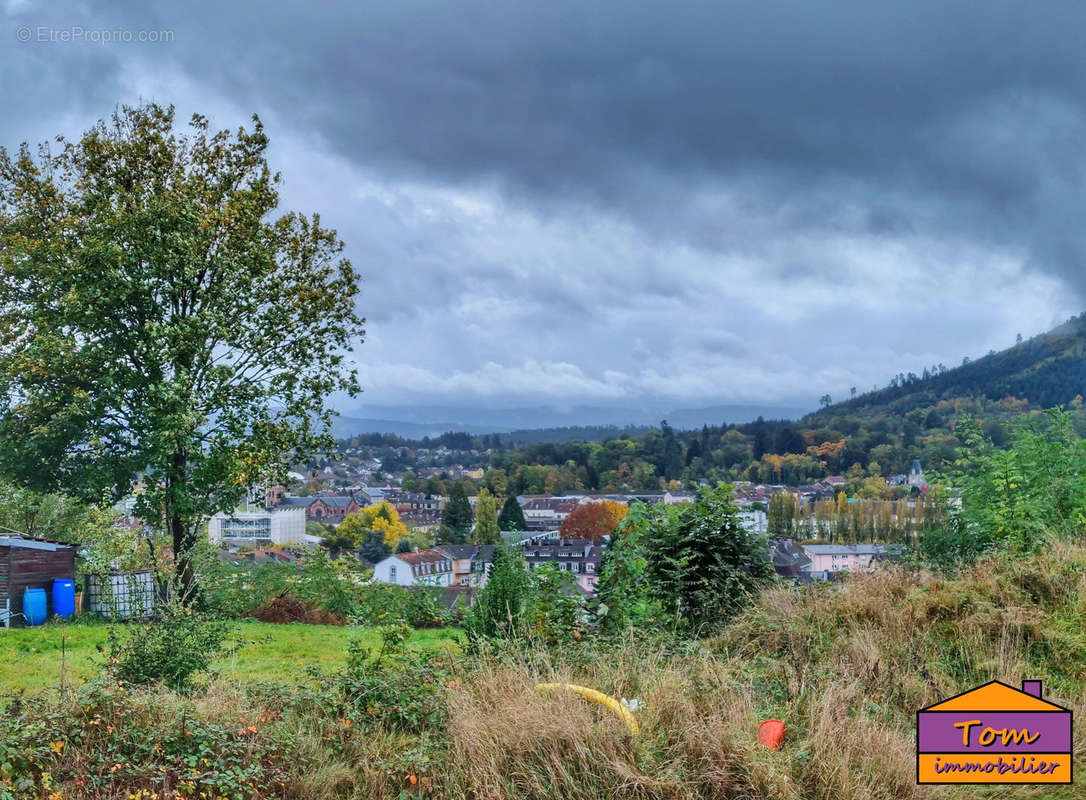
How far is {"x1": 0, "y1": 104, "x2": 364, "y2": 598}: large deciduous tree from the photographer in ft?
36.9

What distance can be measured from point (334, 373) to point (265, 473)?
2208 mm

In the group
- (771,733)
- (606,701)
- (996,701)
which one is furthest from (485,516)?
(996,701)

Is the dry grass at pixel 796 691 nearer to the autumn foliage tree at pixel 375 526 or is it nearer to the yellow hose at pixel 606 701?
the yellow hose at pixel 606 701

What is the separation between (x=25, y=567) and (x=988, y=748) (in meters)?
13.2

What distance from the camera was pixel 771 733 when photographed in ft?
12.6

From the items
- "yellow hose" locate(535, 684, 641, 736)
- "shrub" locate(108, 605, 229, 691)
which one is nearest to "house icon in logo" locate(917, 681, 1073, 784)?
"yellow hose" locate(535, 684, 641, 736)

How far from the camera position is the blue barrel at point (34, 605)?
465 inches

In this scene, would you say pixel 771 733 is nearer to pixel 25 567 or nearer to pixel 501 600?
pixel 501 600

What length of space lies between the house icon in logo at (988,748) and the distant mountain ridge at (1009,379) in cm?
1569

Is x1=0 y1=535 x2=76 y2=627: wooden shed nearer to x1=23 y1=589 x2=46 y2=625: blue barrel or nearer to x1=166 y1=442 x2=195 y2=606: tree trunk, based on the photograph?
x1=23 y1=589 x2=46 y2=625: blue barrel

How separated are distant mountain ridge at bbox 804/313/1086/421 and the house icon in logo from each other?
51.5 feet

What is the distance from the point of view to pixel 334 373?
45.0 ft

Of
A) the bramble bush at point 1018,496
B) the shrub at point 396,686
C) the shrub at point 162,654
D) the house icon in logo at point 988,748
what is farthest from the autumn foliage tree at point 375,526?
the house icon in logo at point 988,748

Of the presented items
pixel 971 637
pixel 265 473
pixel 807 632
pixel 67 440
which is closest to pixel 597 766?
pixel 807 632
